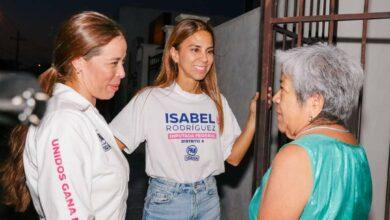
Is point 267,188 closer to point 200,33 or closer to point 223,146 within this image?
point 223,146

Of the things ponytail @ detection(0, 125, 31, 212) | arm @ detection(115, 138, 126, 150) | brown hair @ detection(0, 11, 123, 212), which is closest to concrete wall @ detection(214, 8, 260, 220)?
arm @ detection(115, 138, 126, 150)

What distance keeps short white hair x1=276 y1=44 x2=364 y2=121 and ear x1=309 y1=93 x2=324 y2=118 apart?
0.01 m

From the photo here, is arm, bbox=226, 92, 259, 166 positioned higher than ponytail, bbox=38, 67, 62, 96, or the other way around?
ponytail, bbox=38, 67, 62, 96

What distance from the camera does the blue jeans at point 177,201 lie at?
2613mm

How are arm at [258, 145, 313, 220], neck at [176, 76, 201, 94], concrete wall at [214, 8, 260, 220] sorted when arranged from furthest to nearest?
concrete wall at [214, 8, 260, 220] → neck at [176, 76, 201, 94] → arm at [258, 145, 313, 220]

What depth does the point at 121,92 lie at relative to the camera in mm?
19531

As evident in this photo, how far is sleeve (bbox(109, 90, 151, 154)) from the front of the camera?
2703 mm

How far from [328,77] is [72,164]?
1.07 m

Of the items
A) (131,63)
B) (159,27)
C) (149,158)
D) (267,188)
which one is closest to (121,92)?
(131,63)

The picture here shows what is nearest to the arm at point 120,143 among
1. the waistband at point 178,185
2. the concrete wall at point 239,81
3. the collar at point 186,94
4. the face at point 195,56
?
the waistband at point 178,185

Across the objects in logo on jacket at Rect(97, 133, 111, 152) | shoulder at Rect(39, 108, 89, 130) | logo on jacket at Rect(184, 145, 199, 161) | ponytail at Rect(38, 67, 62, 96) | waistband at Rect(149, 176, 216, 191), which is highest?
ponytail at Rect(38, 67, 62, 96)

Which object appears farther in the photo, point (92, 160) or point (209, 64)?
point (209, 64)

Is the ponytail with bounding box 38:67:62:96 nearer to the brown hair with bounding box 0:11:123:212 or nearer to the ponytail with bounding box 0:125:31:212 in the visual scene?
the brown hair with bounding box 0:11:123:212

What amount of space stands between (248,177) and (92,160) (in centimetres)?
288
